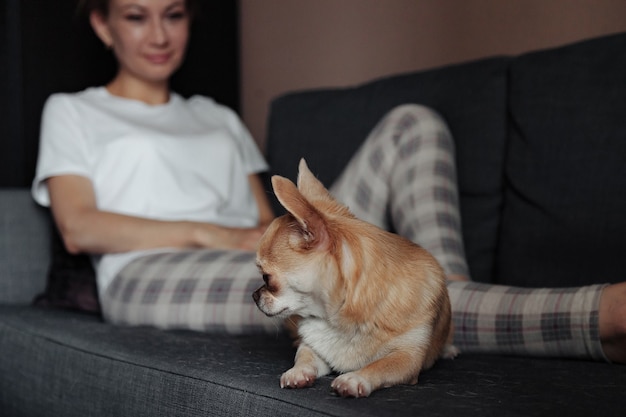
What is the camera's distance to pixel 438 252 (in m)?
1.49

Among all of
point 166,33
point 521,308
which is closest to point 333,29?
point 166,33

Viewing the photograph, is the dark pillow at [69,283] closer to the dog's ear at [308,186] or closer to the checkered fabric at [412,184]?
the checkered fabric at [412,184]

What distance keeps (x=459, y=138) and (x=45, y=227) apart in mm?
1047

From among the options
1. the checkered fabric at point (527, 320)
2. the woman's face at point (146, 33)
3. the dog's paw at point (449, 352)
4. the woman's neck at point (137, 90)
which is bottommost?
the dog's paw at point (449, 352)

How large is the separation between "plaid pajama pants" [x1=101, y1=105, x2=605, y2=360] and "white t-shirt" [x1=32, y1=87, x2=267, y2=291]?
0.18m

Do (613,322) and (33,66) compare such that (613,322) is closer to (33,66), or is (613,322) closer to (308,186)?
(308,186)

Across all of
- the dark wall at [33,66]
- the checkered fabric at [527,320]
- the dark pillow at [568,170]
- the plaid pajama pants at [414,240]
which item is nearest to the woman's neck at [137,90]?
the dark wall at [33,66]

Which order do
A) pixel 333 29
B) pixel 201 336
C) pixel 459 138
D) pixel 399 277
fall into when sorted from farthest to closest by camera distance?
1. pixel 333 29
2. pixel 459 138
3. pixel 201 336
4. pixel 399 277

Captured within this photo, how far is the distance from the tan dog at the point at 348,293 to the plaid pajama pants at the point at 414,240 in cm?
27

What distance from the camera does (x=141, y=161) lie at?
1891 millimetres

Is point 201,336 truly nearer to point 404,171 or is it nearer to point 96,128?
point 404,171

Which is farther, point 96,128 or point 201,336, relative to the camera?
point 96,128

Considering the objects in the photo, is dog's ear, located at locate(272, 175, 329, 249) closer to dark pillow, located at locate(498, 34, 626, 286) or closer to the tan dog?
the tan dog

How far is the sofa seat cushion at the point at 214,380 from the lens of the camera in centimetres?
88
